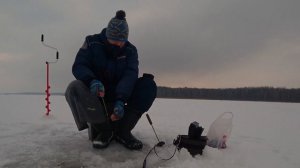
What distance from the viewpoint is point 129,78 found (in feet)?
11.3

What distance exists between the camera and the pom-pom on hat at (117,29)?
3.50 meters

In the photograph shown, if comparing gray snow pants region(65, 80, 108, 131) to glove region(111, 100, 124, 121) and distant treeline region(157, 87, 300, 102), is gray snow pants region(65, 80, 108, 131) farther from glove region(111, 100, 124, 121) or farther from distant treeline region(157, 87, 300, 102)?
distant treeline region(157, 87, 300, 102)

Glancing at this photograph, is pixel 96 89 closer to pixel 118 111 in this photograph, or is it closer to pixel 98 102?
pixel 98 102

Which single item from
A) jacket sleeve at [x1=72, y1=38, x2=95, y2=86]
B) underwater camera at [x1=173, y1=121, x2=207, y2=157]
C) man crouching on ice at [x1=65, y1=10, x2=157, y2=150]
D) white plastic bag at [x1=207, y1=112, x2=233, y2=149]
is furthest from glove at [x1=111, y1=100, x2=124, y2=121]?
white plastic bag at [x1=207, y1=112, x2=233, y2=149]

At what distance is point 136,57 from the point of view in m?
3.72

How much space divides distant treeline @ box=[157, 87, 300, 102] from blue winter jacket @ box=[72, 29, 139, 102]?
244ft

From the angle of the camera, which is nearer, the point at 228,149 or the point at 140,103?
the point at 140,103

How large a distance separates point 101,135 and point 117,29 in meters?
1.25

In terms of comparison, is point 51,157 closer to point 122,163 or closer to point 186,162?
point 122,163

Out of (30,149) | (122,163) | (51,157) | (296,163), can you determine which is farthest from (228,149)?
(30,149)

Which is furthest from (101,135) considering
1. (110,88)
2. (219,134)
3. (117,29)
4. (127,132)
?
(219,134)

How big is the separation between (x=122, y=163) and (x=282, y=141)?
2947 mm

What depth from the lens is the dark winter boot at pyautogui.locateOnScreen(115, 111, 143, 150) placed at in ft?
10.9

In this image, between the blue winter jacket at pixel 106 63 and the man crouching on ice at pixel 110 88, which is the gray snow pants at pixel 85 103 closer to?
the man crouching on ice at pixel 110 88
